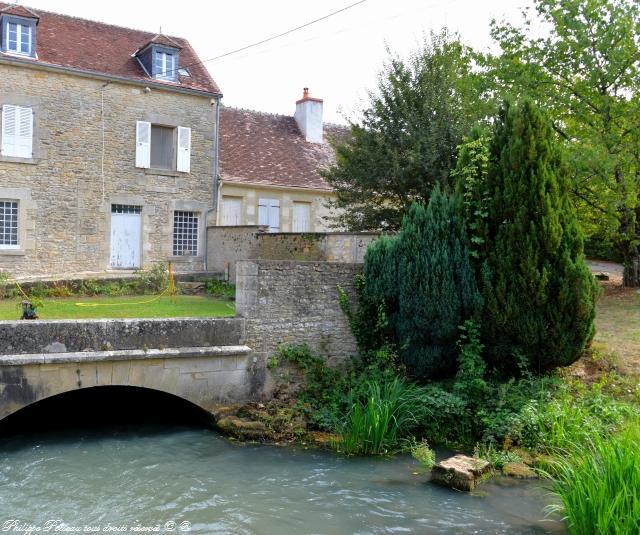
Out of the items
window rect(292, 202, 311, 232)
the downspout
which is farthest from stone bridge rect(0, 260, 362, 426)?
window rect(292, 202, 311, 232)

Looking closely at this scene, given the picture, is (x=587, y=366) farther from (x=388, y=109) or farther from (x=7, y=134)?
(x=7, y=134)

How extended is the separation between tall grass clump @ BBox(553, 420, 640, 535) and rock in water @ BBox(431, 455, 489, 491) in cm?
144

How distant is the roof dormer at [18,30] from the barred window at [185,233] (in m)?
5.88

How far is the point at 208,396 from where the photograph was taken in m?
10.0

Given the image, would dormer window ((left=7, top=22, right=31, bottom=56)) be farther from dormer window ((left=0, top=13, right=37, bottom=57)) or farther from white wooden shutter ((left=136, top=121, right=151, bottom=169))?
white wooden shutter ((left=136, top=121, right=151, bottom=169))

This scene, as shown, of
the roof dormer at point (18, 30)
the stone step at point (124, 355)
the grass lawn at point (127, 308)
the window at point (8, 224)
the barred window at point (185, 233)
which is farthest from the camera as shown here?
the barred window at point (185, 233)

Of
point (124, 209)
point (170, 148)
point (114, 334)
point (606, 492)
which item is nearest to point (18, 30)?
point (170, 148)

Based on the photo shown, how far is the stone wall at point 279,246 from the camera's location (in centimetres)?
1412

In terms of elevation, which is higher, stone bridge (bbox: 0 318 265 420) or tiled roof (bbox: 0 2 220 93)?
tiled roof (bbox: 0 2 220 93)

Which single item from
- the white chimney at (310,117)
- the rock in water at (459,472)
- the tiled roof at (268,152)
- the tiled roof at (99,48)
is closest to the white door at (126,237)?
the tiled roof at (268,152)

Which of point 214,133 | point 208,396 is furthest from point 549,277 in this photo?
point 214,133

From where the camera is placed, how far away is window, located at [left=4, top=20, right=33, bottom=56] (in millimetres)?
16672

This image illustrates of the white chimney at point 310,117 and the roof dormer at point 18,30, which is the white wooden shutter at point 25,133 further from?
the white chimney at point 310,117

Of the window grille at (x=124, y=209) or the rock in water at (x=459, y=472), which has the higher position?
the window grille at (x=124, y=209)
